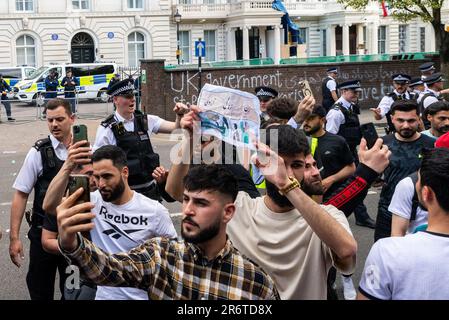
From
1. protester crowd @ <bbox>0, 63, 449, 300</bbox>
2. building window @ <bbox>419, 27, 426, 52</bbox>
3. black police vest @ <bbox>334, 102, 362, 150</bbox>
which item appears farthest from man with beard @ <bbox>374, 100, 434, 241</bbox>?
building window @ <bbox>419, 27, 426, 52</bbox>

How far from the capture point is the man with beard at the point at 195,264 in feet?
9.36

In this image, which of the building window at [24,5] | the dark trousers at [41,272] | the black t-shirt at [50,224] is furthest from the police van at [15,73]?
the black t-shirt at [50,224]

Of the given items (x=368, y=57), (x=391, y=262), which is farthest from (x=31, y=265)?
(x=368, y=57)

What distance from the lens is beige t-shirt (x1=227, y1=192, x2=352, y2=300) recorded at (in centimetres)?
329

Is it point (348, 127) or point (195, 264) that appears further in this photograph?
point (348, 127)

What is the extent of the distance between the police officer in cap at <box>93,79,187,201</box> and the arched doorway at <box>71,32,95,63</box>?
41391mm

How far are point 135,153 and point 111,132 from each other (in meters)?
0.28

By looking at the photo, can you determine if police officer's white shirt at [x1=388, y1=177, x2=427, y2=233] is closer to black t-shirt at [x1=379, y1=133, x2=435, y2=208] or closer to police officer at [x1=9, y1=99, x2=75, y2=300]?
black t-shirt at [x1=379, y1=133, x2=435, y2=208]

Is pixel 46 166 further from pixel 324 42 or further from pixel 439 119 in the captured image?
pixel 324 42

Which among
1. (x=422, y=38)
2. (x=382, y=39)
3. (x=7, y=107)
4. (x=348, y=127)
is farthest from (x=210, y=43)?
(x=348, y=127)

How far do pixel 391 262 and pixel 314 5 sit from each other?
53772 millimetres

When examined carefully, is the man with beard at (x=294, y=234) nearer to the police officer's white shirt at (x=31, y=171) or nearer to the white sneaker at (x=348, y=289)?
the police officer's white shirt at (x=31, y=171)

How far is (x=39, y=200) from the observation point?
534 centimetres
